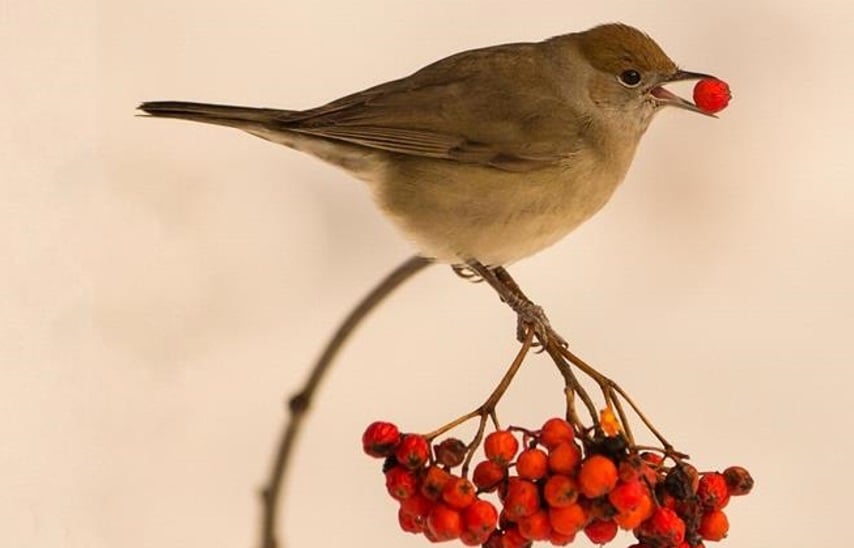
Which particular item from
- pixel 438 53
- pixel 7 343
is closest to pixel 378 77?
pixel 438 53

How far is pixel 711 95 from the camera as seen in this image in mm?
2004

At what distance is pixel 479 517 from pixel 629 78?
90 centimetres

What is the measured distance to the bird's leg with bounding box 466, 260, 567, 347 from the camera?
1.87 meters

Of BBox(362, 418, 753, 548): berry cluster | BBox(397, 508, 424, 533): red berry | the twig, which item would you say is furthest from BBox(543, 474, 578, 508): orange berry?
the twig

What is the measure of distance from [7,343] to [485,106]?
0.93 m

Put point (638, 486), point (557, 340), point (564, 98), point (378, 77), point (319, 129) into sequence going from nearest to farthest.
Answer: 1. point (638, 486)
2. point (557, 340)
3. point (319, 129)
4. point (564, 98)
5. point (378, 77)

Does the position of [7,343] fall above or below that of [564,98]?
below

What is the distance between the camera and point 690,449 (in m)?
2.92

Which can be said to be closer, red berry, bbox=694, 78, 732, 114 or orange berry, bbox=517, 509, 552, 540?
orange berry, bbox=517, 509, 552, 540

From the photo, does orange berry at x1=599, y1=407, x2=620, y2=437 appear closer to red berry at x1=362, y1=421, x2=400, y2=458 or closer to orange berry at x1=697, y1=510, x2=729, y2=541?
orange berry at x1=697, y1=510, x2=729, y2=541

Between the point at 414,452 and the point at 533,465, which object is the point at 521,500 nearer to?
the point at 533,465

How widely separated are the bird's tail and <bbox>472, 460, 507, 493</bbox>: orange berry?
2.20 feet

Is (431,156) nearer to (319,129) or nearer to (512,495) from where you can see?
(319,129)

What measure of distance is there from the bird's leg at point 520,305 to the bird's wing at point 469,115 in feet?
0.60
